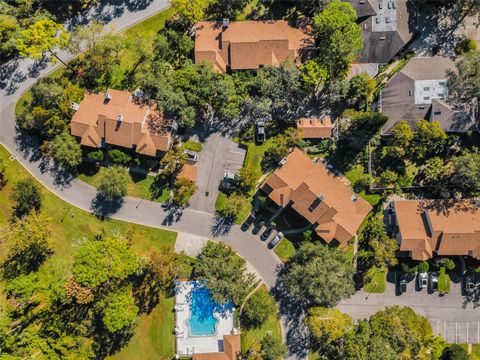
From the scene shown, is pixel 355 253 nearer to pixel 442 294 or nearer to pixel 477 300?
pixel 442 294

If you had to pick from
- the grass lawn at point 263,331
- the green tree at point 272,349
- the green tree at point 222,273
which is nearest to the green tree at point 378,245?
the grass lawn at point 263,331

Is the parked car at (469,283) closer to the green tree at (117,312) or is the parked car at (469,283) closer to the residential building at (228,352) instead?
the residential building at (228,352)

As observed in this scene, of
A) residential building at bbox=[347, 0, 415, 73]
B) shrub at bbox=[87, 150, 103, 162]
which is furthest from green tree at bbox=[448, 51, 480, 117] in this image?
shrub at bbox=[87, 150, 103, 162]

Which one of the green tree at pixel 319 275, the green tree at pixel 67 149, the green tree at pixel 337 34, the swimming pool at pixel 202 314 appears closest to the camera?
Answer: the green tree at pixel 319 275

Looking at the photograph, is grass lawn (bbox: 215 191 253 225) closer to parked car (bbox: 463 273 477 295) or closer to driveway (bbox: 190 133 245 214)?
driveway (bbox: 190 133 245 214)

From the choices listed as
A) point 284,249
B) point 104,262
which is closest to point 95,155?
point 104,262
